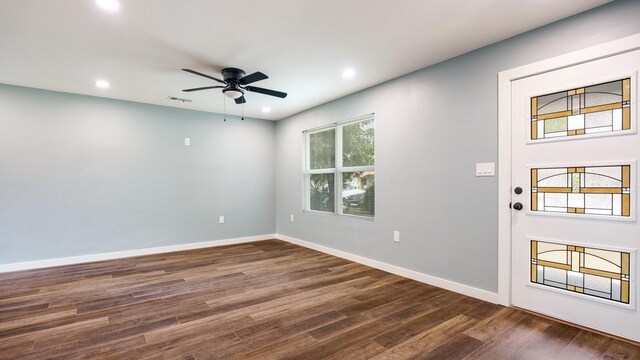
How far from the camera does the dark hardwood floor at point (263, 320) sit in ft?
6.69

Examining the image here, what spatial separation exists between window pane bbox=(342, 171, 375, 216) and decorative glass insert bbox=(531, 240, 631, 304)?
2.02m

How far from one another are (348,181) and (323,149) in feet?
2.79

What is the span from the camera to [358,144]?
4488 millimetres

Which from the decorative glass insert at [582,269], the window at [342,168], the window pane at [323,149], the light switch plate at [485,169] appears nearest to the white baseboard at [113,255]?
the window at [342,168]

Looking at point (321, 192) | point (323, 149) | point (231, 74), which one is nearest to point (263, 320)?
point (231, 74)

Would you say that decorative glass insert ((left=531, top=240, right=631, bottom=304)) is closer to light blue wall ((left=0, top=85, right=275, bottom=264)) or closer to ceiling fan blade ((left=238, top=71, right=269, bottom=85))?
ceiling fan blade ((left=238, top=71, right=269, bottom=85))

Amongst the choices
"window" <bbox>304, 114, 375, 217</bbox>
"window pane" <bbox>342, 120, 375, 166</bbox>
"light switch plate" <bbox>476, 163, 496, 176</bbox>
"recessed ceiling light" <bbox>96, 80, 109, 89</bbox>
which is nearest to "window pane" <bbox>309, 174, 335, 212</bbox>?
"window" <bbox>304, 114, 375, 217</bbox>

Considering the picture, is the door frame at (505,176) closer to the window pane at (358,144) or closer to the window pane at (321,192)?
the window pane at (358,144)

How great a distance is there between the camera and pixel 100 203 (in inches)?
180

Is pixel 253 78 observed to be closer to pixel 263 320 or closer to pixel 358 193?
pixel 358 193

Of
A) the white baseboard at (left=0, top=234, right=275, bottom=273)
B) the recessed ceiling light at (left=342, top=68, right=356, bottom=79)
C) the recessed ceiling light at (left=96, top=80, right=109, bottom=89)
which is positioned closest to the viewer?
the recessed ceiling light at (left=342, top=68, right=356, bottom=79)

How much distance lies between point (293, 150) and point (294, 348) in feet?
13.4

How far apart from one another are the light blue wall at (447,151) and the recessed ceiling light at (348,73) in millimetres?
514

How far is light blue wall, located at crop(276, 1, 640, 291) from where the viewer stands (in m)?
2.54
